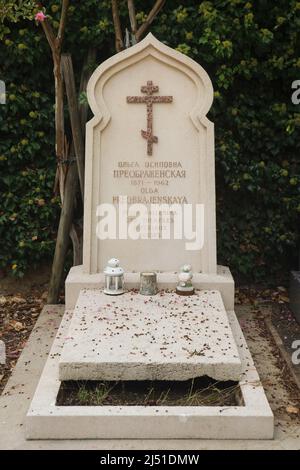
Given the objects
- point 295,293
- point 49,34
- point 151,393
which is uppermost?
point 49,34

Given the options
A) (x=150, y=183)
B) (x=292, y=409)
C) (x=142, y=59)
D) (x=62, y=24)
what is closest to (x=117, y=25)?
(x=62, y=24)

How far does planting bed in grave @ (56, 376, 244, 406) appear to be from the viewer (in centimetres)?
353

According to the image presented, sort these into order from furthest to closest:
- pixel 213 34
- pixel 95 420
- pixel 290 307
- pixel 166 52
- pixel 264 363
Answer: pixel 290 307 < pixel 213 34 < pixel 166 52 < pixel 264 363 < pixel 95 420

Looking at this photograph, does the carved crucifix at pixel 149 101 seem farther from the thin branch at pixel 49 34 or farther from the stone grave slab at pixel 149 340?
the stone grave slab at pixel 149 340

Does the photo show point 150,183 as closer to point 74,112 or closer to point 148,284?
point 148,284

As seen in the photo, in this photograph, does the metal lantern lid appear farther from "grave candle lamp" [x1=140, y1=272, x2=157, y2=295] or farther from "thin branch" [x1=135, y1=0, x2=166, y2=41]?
"thin branch" [x1=135, y1=0, x2=166, y2=41]

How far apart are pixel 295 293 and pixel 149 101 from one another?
91.8 inches

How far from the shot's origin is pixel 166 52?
499cm

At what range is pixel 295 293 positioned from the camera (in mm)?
5758

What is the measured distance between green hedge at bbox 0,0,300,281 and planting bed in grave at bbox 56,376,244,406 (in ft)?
8.16

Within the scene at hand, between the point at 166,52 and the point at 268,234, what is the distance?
215 cm

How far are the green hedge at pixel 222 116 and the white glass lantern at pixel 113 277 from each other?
1.43 meters

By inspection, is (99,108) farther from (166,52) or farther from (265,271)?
(265,271)

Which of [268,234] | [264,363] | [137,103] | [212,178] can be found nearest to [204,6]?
[137,103]
